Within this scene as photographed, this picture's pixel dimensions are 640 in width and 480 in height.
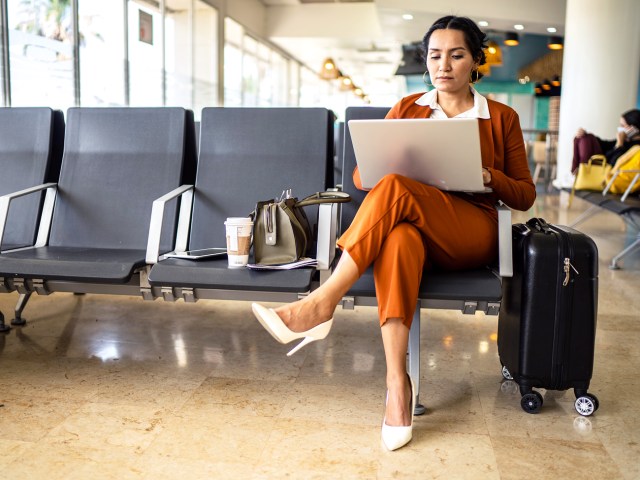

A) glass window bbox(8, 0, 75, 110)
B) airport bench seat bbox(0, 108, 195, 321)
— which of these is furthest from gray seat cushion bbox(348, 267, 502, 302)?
glass window bbox(8, 0, 75, 110)

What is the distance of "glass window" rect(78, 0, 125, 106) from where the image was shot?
649 centimetres

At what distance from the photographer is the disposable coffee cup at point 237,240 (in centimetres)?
205

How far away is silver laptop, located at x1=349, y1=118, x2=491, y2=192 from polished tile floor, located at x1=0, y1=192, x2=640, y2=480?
0.70 meters

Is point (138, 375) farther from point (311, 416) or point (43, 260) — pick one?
point (311, 416)

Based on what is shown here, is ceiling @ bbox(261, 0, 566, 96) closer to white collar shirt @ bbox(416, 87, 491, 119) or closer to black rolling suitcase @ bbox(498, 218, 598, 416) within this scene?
white collar shirt @ bbox(416, 87, 491, 119)

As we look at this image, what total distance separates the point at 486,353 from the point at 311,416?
35.8 inches

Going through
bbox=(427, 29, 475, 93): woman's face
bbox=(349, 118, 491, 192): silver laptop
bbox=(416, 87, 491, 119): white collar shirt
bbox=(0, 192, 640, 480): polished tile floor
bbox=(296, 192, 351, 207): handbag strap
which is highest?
bbox=(427, 29, 475, 93): woman's face

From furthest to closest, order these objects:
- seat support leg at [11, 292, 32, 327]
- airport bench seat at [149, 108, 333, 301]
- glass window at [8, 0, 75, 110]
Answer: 1. glass window at [8, 0, 75, 110]
2. seat support leg at [11, 292, 32, 327]
3. airport bench seat at [149, 108, 333, 301]

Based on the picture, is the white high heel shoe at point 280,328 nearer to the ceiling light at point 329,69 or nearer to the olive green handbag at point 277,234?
the olive green handbag at point 277,234

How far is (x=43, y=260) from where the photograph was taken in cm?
215

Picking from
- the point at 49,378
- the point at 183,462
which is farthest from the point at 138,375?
the point at 183,462

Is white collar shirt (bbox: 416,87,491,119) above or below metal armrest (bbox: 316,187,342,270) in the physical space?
above

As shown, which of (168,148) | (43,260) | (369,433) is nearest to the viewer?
(369,433)

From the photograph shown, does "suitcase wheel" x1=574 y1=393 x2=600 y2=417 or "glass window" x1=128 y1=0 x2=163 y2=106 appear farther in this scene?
"glass window" x1=128 y1=0 x2=163 y2=106
